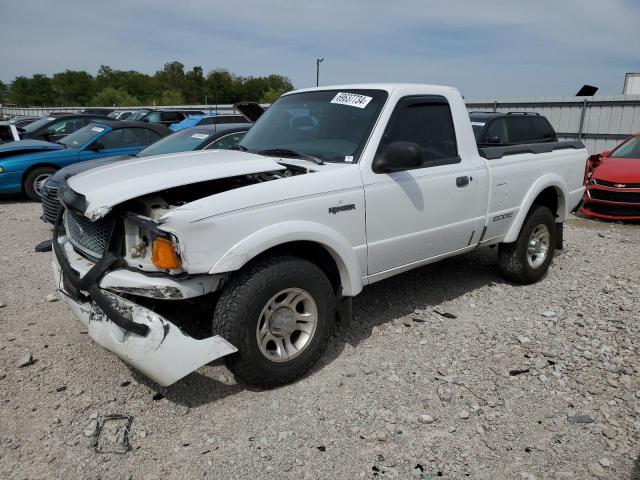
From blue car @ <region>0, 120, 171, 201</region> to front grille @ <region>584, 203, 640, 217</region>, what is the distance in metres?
8.47

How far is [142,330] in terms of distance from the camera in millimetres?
2734

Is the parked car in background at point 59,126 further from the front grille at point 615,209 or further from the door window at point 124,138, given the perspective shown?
the front grille at point 615,209

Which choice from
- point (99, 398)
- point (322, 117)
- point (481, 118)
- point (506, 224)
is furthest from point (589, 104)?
point (99, 398)

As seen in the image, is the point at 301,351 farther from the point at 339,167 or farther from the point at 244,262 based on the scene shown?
the point at 339,167

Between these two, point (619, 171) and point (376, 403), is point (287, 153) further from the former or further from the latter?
point (619, 171)

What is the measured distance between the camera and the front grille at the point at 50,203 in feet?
21.9

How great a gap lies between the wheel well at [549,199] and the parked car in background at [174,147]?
3867 millimetres

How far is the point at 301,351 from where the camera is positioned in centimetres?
332

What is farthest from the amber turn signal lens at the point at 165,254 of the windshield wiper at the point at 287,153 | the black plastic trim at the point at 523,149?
the black plastic trim at the point at 523,149

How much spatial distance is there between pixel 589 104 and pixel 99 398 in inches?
583

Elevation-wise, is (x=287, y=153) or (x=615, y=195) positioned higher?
(x=287, y=153)

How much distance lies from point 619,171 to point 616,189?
14.1 inches

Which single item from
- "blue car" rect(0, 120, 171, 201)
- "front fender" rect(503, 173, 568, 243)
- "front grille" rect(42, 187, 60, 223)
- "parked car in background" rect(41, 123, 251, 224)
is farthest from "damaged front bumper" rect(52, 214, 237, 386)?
"blue car" rect(0, 120, 171, 201)

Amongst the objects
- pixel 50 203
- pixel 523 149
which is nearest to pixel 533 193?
pixel 523 149
